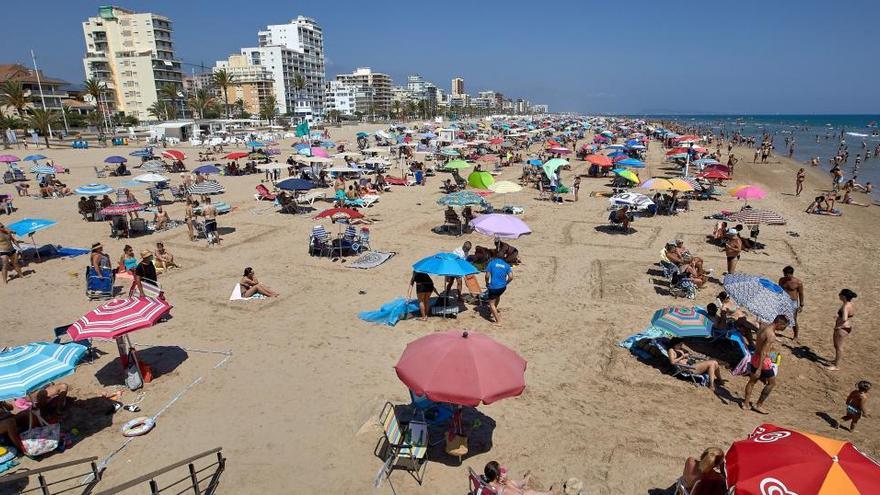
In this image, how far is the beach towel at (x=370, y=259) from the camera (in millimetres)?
12758

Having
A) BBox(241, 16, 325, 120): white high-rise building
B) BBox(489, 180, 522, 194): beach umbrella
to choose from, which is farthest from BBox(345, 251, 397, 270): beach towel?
BBox(241, 16, 325, 120): white high-rise building

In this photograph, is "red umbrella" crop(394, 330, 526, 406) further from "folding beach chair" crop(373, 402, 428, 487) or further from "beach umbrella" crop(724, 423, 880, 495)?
"beach umbrella" crop(724, 423, 880, 495)

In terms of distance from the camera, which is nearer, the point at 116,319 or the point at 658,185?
the point at 116,319

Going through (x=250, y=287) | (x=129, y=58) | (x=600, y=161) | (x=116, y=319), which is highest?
(x=129, y=58)

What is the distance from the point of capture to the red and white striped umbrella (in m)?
6.54

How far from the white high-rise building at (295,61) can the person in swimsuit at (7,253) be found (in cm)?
10623

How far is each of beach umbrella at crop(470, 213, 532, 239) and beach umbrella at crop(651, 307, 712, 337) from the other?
13.2 feet

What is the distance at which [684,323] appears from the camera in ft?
24.2

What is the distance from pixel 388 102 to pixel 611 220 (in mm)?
165518

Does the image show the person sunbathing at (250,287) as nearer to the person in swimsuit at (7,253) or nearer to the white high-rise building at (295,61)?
the person in swimsuit at (7,253)

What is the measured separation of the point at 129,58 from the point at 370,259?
99097 mm

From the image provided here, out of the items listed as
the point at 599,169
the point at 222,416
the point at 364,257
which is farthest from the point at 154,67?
the point at 222,416

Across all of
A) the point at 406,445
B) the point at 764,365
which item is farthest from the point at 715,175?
the point at 406,445

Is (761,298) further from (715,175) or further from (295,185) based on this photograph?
(715,175)
